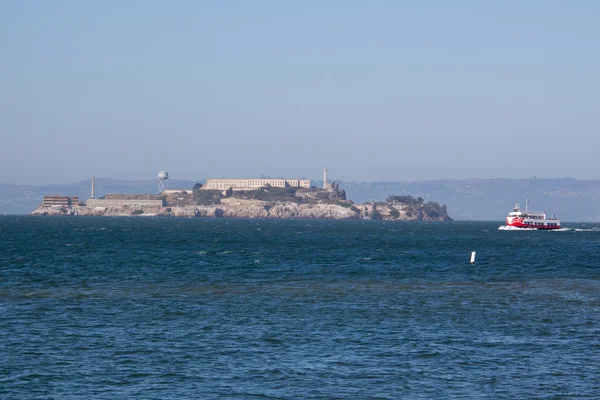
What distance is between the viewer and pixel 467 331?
135ft

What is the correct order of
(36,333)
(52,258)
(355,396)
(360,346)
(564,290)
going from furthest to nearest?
(52,258) → (564,290) → (36,333) → (360,346) → (355,396)

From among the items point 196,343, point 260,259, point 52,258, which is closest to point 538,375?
point 196,343

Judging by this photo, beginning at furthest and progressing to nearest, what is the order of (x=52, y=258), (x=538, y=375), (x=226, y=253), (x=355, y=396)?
1. (x=226, y=253)
2. (x=52, y=258)
3. (x=538, y=375)
4. (x=355, y=396)

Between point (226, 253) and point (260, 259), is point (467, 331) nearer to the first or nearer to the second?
point (260, 259)

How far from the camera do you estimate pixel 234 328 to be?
41406 mm

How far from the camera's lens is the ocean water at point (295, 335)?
29734 millimetres

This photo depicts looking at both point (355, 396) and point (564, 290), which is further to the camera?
point (564, 290)

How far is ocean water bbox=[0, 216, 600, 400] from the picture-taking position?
2973cm

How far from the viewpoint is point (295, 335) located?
39.4m

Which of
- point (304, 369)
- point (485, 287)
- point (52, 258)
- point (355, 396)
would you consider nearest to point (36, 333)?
point (304, 369)

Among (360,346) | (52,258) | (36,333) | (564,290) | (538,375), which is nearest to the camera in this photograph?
(538,375)

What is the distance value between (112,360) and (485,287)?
38369 mm

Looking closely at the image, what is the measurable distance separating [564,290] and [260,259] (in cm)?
4081

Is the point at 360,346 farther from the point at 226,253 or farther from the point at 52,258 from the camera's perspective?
the point at 226,253
